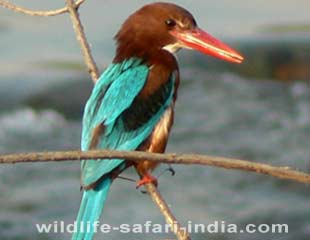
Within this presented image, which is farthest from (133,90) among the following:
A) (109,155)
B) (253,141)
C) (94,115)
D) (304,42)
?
(304,42)

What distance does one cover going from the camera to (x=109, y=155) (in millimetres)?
2705

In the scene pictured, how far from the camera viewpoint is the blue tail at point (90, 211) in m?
3.62

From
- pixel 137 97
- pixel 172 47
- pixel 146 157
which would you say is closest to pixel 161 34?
pixel 172 47

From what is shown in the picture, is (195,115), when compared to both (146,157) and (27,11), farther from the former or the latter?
(146,157)

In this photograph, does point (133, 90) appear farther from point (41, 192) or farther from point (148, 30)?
point (41, 192)

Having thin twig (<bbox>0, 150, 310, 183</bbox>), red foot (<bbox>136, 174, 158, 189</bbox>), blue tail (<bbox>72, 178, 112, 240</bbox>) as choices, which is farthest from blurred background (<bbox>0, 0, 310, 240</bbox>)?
thin twig (<bbox>0, 150, 310, 183</bbox>)

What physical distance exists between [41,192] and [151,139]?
3.16 m

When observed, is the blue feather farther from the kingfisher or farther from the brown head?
the brown head

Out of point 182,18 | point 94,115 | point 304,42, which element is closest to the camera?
point 94,115

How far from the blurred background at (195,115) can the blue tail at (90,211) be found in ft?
9.38

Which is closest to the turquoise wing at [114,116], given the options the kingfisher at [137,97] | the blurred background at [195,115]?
the kingfisher at [137,97]

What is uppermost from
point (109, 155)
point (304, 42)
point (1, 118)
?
point (304, 42)

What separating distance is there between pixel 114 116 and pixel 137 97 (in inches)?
5.6

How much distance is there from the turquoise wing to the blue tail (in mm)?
44
